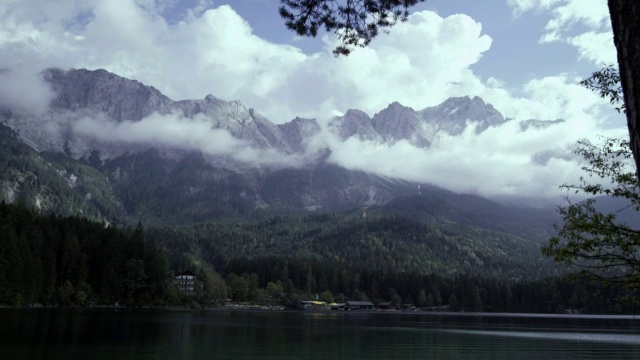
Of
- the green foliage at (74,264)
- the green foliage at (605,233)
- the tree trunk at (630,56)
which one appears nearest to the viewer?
the tree trunk at (630,56)

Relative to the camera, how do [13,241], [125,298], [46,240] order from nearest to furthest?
1. [13,241]
2. [46,240]
3. [125,298]

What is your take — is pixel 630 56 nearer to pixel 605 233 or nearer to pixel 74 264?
pixel 605 233

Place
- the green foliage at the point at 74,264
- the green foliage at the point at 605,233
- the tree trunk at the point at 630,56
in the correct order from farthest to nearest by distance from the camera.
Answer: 1. the green foliage at the point at 74,264
2. the green foliage at the point at 605,233
3. the tree trunk at the point at 630,56

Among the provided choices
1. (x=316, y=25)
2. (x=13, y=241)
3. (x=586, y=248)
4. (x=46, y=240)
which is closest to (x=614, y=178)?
(x=586, y=248)

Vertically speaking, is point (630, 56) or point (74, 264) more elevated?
point (74, 264)

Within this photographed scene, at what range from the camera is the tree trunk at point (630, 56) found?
6629mm

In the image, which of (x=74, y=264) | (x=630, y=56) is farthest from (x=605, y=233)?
(x=74, y=264)

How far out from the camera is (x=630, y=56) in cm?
670

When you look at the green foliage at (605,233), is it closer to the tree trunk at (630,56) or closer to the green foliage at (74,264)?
the tree trunk at (630,56)

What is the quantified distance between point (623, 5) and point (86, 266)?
168961 millimetres

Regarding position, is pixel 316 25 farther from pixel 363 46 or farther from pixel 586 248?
pixel 586 248

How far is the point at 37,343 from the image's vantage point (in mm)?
51875

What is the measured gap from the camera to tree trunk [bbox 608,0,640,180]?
6.63 meters

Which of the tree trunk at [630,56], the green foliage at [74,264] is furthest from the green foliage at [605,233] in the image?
the green foliage at [74,264]
